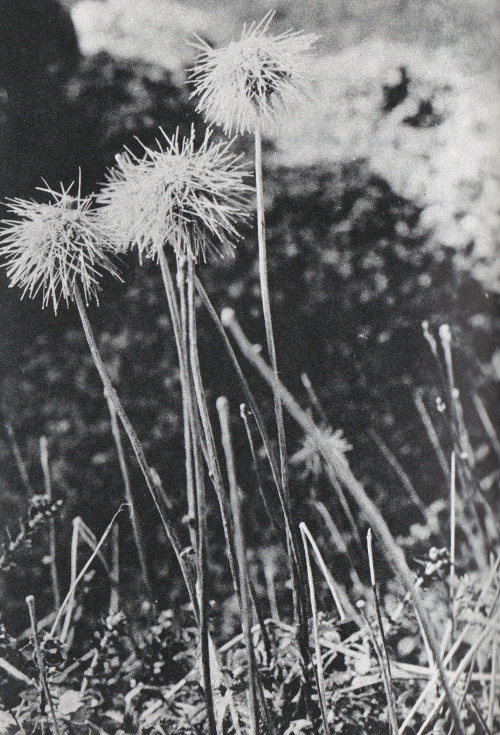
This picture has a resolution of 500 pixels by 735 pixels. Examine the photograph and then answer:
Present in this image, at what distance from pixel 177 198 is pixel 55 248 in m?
0.20

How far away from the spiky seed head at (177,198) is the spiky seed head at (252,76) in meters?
0.04

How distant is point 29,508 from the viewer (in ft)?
2.93

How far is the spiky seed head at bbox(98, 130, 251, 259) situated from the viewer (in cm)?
81

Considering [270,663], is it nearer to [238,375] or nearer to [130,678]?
[130,678]

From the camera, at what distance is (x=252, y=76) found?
0.83 metres

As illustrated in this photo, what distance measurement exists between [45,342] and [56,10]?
471 millimetres

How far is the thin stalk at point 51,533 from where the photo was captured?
88 centimetres

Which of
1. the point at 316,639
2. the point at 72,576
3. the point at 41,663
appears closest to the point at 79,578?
the point at 72,576

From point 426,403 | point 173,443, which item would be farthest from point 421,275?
point 173,443

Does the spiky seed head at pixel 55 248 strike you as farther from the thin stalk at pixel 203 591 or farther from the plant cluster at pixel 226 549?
the thin stalk at pixel 203 591

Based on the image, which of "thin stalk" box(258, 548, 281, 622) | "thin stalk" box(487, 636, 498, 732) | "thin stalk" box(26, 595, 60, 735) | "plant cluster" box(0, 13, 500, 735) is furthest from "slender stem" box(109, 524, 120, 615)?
"thin stalk" box(487, 636, 498, 732)

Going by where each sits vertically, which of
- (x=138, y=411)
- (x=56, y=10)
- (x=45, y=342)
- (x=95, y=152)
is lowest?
(x=138, y=411)

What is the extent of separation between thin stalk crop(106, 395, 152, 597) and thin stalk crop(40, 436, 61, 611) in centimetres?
11

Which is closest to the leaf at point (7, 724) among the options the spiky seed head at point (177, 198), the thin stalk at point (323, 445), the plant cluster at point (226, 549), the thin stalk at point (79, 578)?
the plant cluster at point (226, 549)
